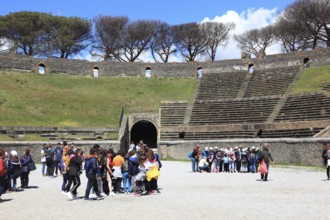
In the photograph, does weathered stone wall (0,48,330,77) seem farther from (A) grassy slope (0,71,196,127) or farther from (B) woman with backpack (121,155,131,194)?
(B) woman with backpack (121,155,131,194)

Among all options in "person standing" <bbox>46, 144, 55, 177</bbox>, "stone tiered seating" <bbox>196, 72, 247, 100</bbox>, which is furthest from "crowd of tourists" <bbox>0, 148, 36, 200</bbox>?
"stone tiered seating" <bbox>196, 72, 247, 100</bbox>

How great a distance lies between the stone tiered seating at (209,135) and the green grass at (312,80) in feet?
29.8

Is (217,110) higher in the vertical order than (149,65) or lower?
lower

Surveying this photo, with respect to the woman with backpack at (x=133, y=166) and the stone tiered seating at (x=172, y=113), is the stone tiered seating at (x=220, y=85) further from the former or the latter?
the woman with backpack at (x=133, y=166)

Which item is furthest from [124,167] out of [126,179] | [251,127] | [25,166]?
[251,127]

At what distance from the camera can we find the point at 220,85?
48.5 meters

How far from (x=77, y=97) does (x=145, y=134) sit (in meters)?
8.67

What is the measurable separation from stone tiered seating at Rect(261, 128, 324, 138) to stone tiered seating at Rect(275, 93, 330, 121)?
5.76 feet

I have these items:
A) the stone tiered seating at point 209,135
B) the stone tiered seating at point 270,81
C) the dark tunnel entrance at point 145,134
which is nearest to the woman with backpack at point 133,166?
the stone tiered seating at point 209,135

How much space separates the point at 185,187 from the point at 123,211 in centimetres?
527

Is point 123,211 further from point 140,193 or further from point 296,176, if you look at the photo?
point 296,176

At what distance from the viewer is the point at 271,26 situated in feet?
253

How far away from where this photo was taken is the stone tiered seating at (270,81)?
43.5 m

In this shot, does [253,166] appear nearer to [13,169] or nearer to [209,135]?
[13,169]
